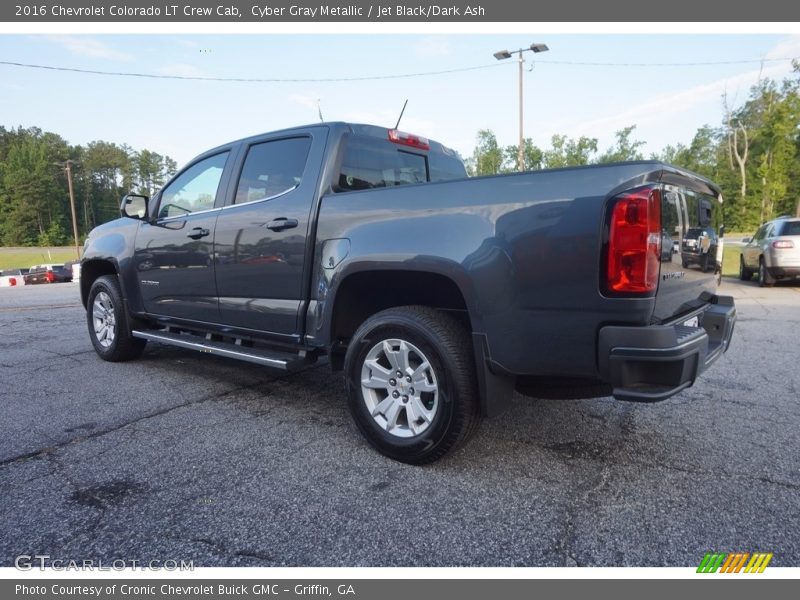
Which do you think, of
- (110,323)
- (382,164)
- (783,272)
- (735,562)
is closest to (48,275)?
(110,323)

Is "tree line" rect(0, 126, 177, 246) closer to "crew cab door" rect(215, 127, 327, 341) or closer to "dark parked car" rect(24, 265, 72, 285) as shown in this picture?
"dark parked car" rect(24, 265, 72, 285)

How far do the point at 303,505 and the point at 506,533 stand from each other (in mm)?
907

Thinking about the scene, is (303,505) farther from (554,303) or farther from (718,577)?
(718,577)

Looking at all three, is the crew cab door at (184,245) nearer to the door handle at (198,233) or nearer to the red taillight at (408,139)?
the door handle at (198,233)

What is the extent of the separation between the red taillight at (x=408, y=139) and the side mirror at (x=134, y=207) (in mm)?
2416

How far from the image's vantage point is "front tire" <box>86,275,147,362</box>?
4.93 meters

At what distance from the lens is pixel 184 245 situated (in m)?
4.19

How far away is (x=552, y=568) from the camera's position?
1888mm

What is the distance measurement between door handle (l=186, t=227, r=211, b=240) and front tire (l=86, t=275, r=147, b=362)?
141 centimetres

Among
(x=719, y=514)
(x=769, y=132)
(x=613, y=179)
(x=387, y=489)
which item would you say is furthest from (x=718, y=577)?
(x=769, y=132)

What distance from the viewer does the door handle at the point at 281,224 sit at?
3.29 metres
